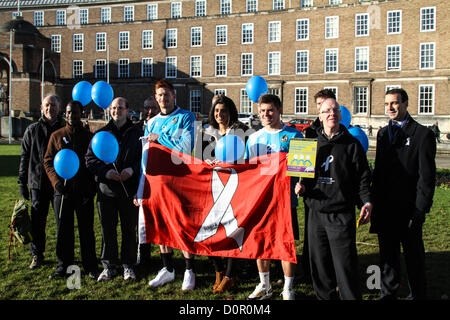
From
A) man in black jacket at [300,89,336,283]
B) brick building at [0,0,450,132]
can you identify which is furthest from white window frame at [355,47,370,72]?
man in black jacket at [300,89,336,283]

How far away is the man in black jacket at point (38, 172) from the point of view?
600 centimetres

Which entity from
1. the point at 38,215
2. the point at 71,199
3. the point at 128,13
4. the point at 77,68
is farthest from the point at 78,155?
the point at 77,68

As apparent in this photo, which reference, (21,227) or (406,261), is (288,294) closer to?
(406,261)

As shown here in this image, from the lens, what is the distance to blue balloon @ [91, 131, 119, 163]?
5242 mm

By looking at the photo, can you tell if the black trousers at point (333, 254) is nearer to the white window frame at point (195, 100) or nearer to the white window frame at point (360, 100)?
the white window frame at point (360, 100)

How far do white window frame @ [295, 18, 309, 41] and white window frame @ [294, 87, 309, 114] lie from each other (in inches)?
227

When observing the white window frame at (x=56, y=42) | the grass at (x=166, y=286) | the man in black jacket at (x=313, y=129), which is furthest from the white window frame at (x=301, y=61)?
the man in black jacket at (x=313, y=129)

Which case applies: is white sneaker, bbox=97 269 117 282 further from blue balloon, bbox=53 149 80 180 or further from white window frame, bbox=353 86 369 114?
white window frame, bbox=353 86 369 114

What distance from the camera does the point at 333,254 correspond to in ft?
14.0

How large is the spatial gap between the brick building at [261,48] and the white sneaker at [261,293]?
4082 centimetres

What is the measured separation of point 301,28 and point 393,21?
32.1 ft

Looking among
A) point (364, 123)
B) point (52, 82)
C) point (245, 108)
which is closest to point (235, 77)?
point (245, 108)
